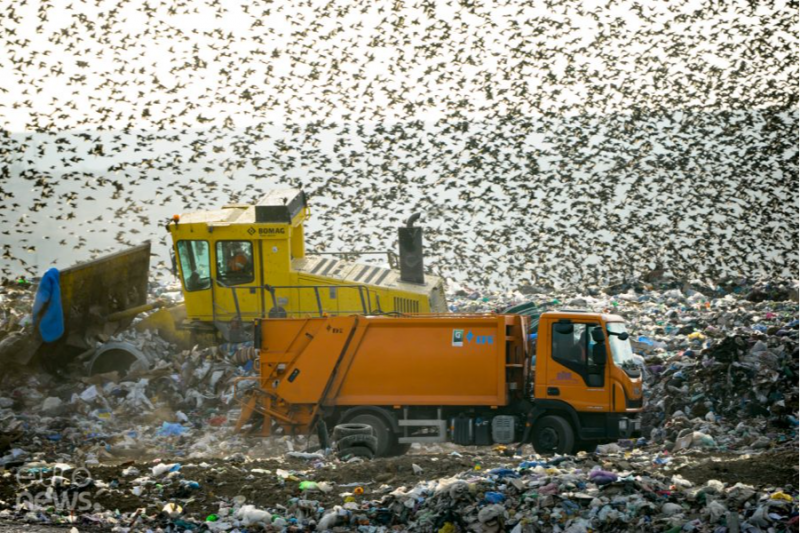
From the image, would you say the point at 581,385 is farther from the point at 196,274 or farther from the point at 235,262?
the point at 196,274

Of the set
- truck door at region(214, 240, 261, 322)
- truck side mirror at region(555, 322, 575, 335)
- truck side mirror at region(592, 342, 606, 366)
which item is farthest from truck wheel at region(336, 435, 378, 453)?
truck door at region(214, 240, 261, 322)

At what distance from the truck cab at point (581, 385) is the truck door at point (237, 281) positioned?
4845 mm

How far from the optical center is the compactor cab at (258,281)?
13.0m

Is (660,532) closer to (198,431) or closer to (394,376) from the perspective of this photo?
(394,376)

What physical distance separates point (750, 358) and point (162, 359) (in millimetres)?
7895

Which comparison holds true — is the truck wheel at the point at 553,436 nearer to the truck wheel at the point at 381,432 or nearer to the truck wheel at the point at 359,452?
the truck wheel at the point at 381,432

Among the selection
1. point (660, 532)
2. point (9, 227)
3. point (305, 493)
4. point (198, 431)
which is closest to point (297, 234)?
point (198, 431)

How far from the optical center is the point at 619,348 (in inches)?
381

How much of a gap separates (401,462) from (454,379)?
6.00 ft

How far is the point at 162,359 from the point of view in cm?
1363

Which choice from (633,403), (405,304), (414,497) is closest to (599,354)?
(633,403)

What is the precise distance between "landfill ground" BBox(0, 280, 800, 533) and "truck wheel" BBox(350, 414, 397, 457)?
1.51ft

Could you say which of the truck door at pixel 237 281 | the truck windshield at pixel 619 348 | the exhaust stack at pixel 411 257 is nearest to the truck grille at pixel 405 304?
the exhaust stack at pixel 411 257

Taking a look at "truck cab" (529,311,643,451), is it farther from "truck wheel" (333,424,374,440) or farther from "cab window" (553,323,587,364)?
"truck wheel" (333,424,374,440)
